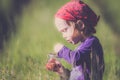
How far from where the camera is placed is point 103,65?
3.85 meters

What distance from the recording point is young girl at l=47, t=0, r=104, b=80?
12.3ft

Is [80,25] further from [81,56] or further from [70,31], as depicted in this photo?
[81,56]

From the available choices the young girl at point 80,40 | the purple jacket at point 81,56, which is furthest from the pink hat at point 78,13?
the purple jacket at point 81,56

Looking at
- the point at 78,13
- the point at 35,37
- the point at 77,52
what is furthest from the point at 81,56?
the point at 35,37

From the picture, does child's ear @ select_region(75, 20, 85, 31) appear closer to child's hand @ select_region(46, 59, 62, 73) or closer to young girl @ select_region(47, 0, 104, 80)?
young girl @ select_region(47, 0, 104, 80)

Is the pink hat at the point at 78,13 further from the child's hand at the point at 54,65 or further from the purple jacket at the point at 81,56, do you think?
the child's hand at the point at 54,65

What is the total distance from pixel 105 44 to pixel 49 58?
0.40 m

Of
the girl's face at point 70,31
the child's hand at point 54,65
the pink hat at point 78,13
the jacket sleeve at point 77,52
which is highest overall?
the pink hat at point 78,13

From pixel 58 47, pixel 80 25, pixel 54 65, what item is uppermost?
pixel 80 25

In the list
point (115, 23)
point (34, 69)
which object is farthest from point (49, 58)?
point (115, 23)

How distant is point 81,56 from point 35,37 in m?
0.58

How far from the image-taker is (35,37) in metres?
4.22

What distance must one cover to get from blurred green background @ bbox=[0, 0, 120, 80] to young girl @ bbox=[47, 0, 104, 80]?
0.09m

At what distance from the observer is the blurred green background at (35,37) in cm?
404
